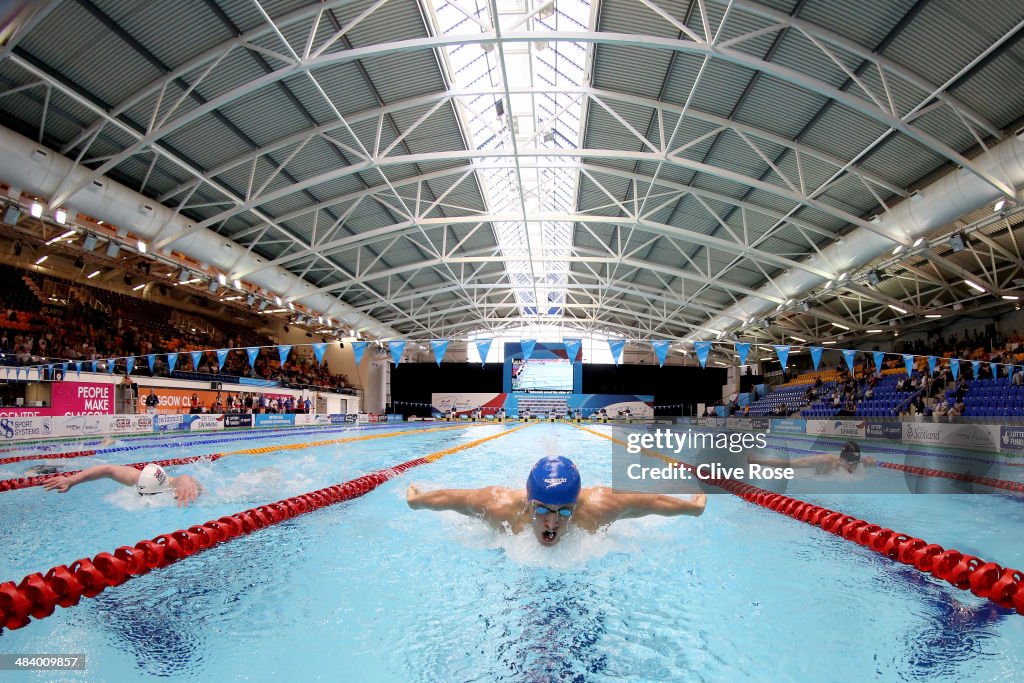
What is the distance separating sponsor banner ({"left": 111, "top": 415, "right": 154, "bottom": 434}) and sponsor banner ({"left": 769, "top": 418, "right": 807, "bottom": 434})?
66.7 feet

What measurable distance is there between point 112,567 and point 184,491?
259 centimetres

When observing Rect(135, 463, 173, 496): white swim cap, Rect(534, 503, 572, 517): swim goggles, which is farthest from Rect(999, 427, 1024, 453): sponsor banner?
Rect(135, 463, 173, 496): white swim cap

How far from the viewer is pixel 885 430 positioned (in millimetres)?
14531

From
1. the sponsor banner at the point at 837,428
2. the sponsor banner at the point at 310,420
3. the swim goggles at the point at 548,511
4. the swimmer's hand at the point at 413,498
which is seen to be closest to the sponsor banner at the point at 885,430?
the sponsor banner at the point at 837,428

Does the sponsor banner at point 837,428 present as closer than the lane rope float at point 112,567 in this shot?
No

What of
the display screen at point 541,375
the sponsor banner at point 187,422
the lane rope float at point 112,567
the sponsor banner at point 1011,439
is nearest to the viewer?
the lane rope float at point 112,567

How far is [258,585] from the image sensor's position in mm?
3127

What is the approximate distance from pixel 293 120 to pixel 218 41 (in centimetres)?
236

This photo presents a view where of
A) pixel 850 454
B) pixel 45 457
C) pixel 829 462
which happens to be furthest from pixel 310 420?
pixel 850 454

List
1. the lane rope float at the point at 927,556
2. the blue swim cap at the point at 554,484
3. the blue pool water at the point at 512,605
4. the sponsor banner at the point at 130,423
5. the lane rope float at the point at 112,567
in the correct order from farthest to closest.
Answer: the sponsor banner at the point at 130,423 → the blue swim cap at the point at 554,484 → the lane rope float at the point at 927,556 → the lane rope float at the point at 112,567 → the blue pool water at the point at 512,605

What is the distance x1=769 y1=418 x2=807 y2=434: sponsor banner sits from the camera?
1795 centimetres

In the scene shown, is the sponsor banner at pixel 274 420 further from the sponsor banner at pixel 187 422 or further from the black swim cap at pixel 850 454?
the black swim cap at pixel 850 454

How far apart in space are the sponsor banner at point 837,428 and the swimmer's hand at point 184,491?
53.0 feet

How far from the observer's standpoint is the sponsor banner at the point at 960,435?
1121cm
